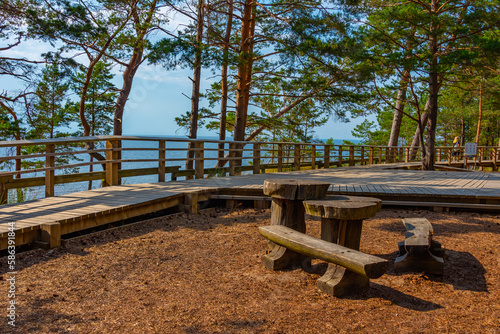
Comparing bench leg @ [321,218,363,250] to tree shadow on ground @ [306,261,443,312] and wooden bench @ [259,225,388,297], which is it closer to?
wooden bench @ [259,225,388,297]

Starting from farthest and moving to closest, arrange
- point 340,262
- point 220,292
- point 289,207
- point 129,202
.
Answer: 1. point 129,202
2. point 289,207
3. point 220,292
4. point 340,262

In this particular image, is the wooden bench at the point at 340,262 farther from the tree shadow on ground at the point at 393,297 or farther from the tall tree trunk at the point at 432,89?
the tall tree trunk at the point at 432,89

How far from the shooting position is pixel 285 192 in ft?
13.6

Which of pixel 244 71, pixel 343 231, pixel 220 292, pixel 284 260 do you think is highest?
pixel 244 71

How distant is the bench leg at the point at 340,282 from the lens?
326cm

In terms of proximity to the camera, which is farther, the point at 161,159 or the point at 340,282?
the point at 161,159

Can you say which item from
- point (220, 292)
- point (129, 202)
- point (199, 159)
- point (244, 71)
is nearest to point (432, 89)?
point (244, 71)

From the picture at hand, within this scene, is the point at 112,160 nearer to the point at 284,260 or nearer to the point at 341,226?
the point at 284,260

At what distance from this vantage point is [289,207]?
4.38 m

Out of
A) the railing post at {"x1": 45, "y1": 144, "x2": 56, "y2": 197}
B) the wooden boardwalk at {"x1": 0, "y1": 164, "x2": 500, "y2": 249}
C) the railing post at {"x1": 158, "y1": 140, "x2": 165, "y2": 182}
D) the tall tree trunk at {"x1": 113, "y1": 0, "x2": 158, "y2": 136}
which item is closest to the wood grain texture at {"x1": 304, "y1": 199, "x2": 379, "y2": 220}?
the wooden boardwalk at {"x1": 0, "y1": 164, "x2": 500, "y2": 249}

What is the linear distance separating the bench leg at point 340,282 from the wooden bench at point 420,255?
67 cm

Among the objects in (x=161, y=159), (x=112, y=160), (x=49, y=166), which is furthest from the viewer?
(x=161, y=159)

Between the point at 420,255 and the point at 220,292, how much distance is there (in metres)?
1.99

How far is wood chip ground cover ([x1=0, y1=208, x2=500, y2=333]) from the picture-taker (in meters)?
2.80
